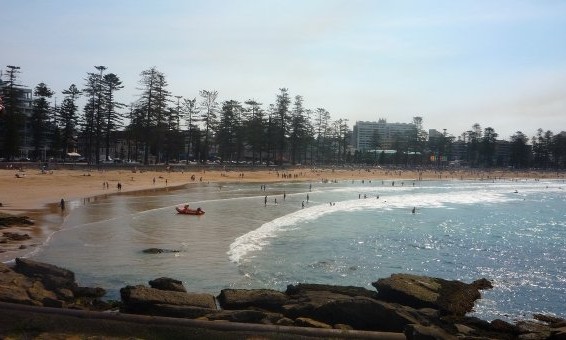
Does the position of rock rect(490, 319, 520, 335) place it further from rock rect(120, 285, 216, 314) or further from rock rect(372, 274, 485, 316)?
rock rect(120, 285, 216, 314)

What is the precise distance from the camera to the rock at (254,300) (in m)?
11.0

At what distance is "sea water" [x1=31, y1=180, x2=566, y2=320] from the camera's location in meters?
15.1

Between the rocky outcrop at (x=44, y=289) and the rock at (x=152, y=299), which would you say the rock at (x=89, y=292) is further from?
the rock at (x=152, y=299)

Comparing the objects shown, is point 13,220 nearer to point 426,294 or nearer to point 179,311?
point 179,311

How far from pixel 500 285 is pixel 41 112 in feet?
215

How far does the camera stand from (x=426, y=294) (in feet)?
41.1

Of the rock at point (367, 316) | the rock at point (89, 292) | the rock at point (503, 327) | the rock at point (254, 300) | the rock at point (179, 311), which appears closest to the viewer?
the rock at point (367, 316)

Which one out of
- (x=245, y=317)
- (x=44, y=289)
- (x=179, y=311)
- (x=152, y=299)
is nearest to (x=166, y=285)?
(x=152, y=299)

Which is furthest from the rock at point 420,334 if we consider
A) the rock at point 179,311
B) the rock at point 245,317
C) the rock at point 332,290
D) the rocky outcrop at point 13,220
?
the rocky outcrop at point 13,220

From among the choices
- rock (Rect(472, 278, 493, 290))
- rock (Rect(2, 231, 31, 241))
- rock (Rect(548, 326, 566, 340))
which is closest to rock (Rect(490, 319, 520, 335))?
rock (Rect(548, 326, 566, 340))

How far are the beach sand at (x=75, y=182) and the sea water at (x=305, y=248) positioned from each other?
4.31ft

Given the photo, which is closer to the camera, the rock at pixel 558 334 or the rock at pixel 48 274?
the rock at pixel 558 334

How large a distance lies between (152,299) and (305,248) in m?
11.7

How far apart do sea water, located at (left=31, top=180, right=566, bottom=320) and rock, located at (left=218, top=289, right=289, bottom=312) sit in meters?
2.36
